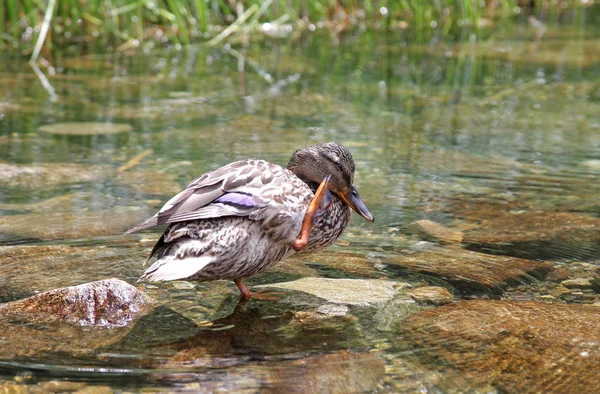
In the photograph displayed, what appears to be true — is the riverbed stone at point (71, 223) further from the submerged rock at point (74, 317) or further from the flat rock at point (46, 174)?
the submerged rock at point (74, 317)

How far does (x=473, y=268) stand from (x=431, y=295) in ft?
1.42

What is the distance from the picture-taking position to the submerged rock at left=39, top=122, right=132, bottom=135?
6.95m

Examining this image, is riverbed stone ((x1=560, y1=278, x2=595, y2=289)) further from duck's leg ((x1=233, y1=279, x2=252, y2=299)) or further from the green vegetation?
the green vegetation

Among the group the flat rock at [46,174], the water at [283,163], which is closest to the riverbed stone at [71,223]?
the water at [283,163]

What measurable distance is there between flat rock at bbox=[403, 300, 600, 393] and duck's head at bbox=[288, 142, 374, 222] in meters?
0.74

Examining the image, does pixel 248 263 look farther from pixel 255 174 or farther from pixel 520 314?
pixel 520 314

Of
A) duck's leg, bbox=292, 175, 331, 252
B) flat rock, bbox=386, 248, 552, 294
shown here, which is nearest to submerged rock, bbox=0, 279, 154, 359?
duck's leg, bbox=292, 175, 331, 252

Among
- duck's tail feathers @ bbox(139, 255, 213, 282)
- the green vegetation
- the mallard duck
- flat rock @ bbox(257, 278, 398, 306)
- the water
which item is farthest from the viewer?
the green vegetation

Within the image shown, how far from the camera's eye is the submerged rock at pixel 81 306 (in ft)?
11.2

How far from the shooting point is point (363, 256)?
4.34 metres

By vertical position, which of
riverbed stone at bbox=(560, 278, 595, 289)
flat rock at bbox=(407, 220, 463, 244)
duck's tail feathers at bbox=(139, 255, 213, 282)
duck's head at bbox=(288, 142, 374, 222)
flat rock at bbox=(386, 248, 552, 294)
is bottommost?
riverbed stone at bbox=(560, 278, 595, 289)

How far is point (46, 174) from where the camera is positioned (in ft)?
18.9

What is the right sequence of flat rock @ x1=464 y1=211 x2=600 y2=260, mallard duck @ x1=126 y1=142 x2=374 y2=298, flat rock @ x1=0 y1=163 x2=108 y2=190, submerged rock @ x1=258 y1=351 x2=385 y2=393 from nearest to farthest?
submerged rock @ x1=258 y1=351 x2=385 y2=393 < mallard duck @ x1=126 y1=142 x2=374 y2=298 < flat rock @ x1=464 y1=211 x2=600 y2=260 < flat rock @ x1=0 y1=163 x2=108 y2=190

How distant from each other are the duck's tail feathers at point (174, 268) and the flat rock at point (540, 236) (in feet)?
5.21
